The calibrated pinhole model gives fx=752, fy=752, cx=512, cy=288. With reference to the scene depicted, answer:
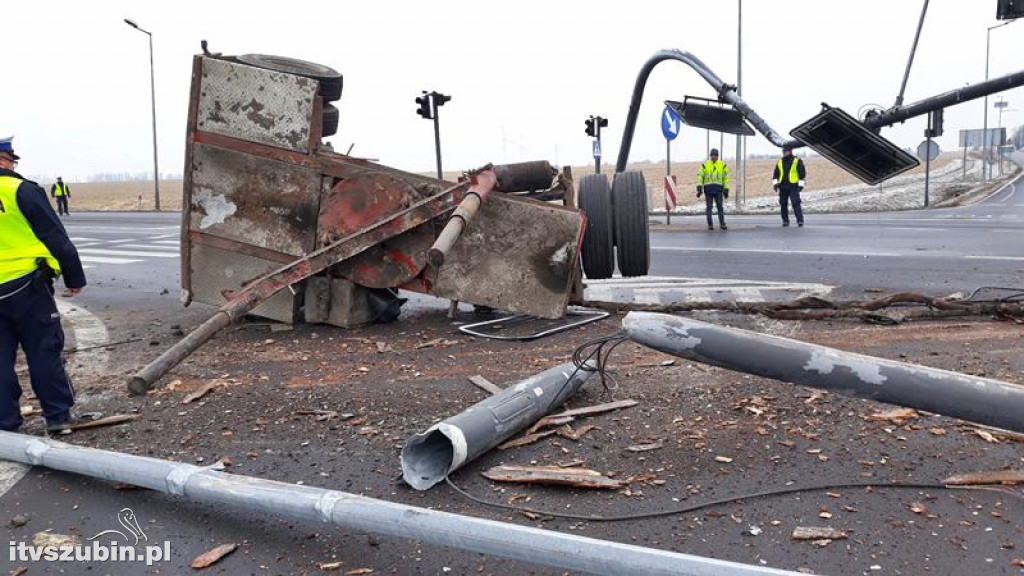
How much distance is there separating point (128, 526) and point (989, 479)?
12.7 feet

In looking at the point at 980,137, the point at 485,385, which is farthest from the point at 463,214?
the point at 980,137

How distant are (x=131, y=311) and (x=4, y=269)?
4.49 m

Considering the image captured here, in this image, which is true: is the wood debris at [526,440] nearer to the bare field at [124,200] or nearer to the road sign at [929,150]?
the road sign at [929,150]

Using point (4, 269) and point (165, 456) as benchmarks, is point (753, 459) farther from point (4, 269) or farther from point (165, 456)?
point (4, 269)

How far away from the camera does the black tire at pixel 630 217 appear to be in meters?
6.83

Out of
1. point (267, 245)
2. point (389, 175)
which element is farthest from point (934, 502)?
point (267, 245)

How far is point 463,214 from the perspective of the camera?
17.2 feet

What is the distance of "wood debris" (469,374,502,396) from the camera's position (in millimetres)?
4874

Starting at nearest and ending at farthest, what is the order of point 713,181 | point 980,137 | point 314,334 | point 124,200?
1. point 314,334
2. point 713,181
3. point 980,137
4. point 124,200

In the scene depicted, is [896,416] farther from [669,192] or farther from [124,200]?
[124,200]

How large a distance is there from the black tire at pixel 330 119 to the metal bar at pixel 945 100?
15.1 feet

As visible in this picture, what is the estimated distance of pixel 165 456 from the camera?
4.12 m

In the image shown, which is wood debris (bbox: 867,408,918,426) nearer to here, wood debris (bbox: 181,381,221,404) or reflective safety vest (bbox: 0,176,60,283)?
wood debris (bbox: 181,381,221,404)

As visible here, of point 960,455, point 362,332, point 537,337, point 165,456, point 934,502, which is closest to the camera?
point 934,502
